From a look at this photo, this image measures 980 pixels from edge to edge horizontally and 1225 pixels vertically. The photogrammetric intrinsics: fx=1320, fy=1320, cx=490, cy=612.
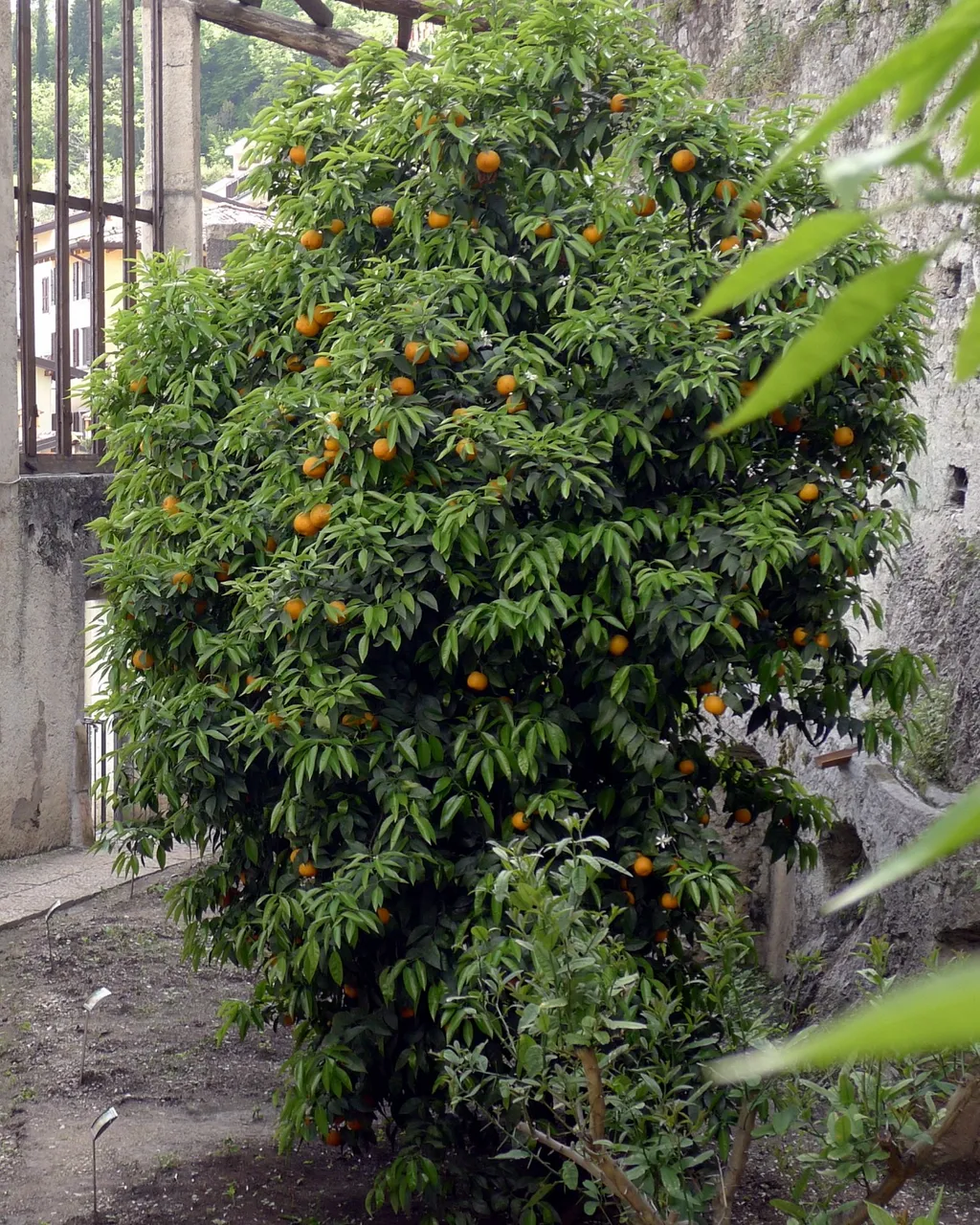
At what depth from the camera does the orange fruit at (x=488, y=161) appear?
3721mm

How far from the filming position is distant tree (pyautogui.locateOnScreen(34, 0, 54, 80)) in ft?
98.4

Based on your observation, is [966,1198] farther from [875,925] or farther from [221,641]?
[221,641]

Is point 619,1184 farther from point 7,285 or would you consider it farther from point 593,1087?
point 7,285

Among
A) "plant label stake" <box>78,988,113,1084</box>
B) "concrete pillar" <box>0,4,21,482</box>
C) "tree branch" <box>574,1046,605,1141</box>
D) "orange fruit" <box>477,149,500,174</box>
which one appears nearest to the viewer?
"tree branch" <box>574,1046,605,1141</box>

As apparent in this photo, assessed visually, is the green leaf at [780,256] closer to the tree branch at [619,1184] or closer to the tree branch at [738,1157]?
the tree branch at [619,1184]

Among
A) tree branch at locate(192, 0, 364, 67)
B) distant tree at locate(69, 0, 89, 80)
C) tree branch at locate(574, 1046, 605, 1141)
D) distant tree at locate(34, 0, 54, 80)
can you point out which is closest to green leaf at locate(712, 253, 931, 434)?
tree branch at locate(574, 1046, 605, 1141)

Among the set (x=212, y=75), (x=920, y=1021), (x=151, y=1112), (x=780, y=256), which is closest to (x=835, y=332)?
(x=780, y=256)

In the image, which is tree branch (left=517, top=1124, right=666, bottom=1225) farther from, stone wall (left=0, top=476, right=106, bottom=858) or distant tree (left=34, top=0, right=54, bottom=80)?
distant tree (left=34, top=0, right=54, bottom=80)

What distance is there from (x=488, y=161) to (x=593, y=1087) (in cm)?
250

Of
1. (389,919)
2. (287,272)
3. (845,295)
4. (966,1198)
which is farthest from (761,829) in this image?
(845,295)

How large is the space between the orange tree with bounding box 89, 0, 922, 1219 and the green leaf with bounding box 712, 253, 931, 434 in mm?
3078

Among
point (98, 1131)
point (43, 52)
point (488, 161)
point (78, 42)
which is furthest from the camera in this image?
point (43, 52)

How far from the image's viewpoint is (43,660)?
356 inches

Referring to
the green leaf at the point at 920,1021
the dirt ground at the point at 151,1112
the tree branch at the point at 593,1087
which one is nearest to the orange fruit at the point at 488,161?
the tree branch at the point at 593,1087
